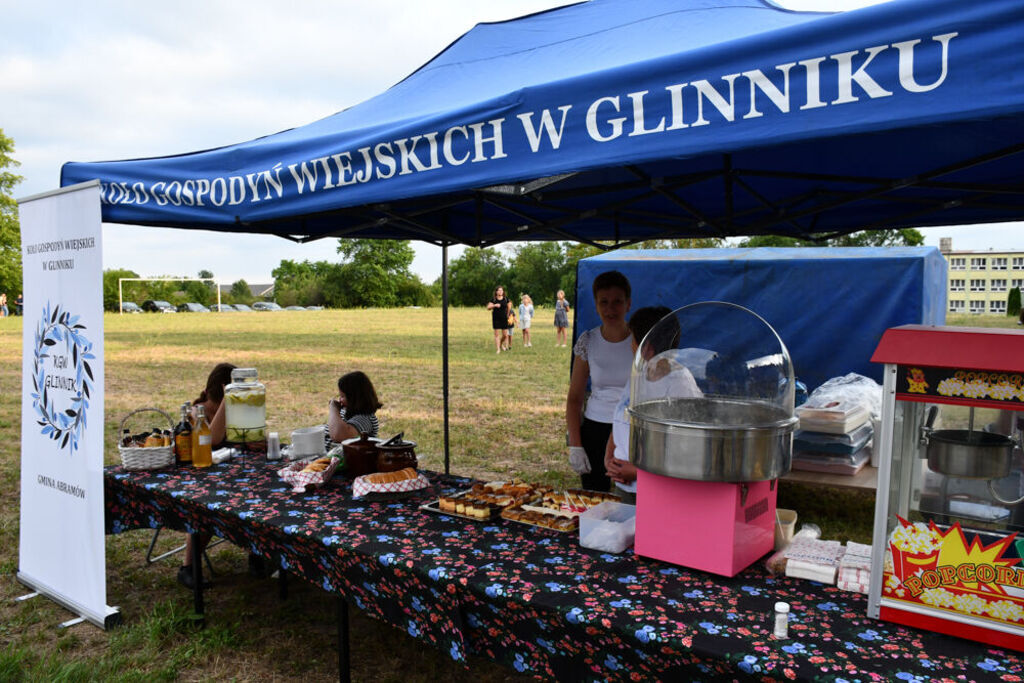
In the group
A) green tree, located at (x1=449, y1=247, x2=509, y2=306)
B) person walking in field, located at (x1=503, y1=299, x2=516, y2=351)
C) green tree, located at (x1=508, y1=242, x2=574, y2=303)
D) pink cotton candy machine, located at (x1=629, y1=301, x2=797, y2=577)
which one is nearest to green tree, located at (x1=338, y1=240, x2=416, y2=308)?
green tree, located at (x1=449, y1=247, x2=509, y2=306)

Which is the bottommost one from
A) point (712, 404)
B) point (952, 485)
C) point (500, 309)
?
point (952, 485)

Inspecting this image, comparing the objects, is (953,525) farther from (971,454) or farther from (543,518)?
(543,518)

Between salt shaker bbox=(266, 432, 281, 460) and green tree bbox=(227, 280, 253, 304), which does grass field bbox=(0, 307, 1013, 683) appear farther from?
green tree bbox=(227, 280, 253, 304)

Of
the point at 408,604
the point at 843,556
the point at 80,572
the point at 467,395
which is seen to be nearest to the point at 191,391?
the point at 467,395

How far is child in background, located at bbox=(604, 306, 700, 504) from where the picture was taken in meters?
2.21

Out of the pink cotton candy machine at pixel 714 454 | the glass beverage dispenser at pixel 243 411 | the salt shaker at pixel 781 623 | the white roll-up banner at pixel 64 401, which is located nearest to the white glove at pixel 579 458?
the pink cotton candy machine at pixel 714 454

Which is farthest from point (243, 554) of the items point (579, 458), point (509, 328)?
point (509, 328)

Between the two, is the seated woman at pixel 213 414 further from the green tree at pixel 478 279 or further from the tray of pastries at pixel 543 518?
the green tree at pixel 478 279

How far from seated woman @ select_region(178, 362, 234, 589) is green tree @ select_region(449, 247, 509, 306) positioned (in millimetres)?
44404

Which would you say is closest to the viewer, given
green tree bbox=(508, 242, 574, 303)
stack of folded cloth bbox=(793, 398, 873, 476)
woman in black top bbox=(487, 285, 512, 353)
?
stack of folded cloth bbox=(793, 398, 873, 476)

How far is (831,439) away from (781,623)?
2.95 metres

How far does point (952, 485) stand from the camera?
1.53 meters

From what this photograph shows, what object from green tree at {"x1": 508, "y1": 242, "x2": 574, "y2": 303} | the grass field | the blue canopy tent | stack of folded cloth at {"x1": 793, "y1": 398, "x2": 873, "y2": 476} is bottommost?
the grass field

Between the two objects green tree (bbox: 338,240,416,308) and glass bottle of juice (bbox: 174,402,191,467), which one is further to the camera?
green tree (bbox: 338,240,416,308)
